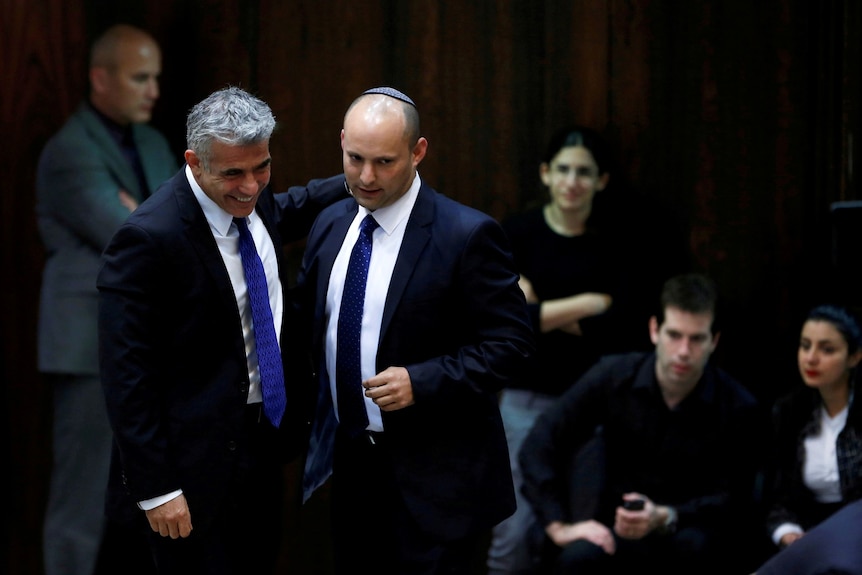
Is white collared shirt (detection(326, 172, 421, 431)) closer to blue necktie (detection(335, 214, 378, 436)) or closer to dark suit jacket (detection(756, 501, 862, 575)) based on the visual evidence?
blue necktie (detection(335, 214, 378, 436))

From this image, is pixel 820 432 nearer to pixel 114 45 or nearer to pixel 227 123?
pixel 227 123

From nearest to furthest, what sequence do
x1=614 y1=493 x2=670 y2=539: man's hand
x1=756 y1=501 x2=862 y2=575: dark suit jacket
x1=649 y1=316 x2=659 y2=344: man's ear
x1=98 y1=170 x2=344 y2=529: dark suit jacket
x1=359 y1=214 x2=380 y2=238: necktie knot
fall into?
x1=756 y1=501 x2=862 y2=575: dark suit jacket → x1=98 y1=170 x2=344 y2=529: dark suit jacket → x1=359 y1=214 x2=380 y2=238: necktie knot → x1=614 y1=493 x2=670 y2=539: man's hand → x1=649 y1=316 x2=659 y2=344: man's ear

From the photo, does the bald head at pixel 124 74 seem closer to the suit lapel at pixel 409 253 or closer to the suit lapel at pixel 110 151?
the suit lapel at pixel 110 151

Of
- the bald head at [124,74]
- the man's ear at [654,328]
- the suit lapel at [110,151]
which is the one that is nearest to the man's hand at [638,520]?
the man's ear at [654,328]

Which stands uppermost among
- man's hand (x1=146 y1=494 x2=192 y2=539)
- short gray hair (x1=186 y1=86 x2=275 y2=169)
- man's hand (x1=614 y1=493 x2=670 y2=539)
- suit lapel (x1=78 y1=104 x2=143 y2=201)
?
short gray hair (x1=186 y1=86 x2=275 y2=169)

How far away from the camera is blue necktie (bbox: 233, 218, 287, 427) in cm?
260

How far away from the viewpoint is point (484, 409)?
2684mm

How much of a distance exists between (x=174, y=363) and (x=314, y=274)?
0.41m

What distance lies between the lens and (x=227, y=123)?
2463 millimetres

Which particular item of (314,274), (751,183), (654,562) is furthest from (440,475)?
(751,183)

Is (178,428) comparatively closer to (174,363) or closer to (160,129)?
(174,363)

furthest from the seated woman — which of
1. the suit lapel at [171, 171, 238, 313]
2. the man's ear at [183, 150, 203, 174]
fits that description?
the man's ear at [183, 150, 203, 174]

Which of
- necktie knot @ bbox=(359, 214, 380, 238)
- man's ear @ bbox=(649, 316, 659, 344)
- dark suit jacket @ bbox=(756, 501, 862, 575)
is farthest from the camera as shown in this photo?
man's ear @ bbox=(649, 316, 659, 344)

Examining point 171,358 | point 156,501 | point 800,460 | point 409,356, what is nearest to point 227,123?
Answer: point 171,358
